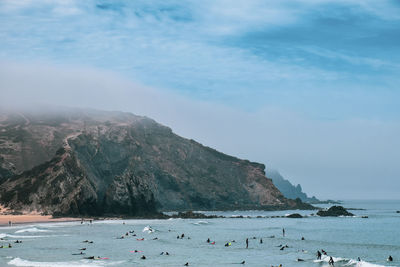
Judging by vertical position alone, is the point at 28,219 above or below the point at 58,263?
above

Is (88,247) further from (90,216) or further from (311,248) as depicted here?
(90,216)

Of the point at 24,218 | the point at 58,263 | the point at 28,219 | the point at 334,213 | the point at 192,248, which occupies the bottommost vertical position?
the point at 58,263

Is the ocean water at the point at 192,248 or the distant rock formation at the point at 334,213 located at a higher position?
the distant rock formation at the point at 334,213

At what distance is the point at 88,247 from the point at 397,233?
68.3m

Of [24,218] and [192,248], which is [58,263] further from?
[24,218]

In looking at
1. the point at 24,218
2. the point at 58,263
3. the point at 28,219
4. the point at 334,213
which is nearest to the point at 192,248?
the point at 58,263

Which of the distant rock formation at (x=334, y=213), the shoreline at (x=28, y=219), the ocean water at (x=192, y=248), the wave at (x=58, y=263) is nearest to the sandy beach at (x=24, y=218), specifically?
the shoreline at (x=28, y=219)

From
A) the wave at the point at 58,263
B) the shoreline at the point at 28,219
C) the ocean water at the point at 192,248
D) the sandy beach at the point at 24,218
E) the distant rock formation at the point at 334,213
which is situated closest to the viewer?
the wave at the point at 58,263

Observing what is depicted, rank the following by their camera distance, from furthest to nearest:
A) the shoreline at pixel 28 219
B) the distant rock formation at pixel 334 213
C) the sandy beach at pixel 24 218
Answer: the distant rock formation at pixel 334 213
the sandy beach at pixel 24 218
the shoreline at pixel 28 219

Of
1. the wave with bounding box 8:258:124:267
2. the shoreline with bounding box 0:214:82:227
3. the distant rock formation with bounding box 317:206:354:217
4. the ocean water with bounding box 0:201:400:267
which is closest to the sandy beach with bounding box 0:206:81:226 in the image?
the shoreline with bounding box 0:214:82:227

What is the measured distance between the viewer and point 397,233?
329 feet

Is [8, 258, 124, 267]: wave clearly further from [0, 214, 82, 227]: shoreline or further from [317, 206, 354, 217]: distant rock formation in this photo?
[317, 206, 354, 217]: distant rock formation

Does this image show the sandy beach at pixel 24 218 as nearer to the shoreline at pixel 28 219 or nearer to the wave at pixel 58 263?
the shoreline at pixel 28 219

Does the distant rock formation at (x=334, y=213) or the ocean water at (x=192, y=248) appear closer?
the ocean water at (x=192, y=248)
